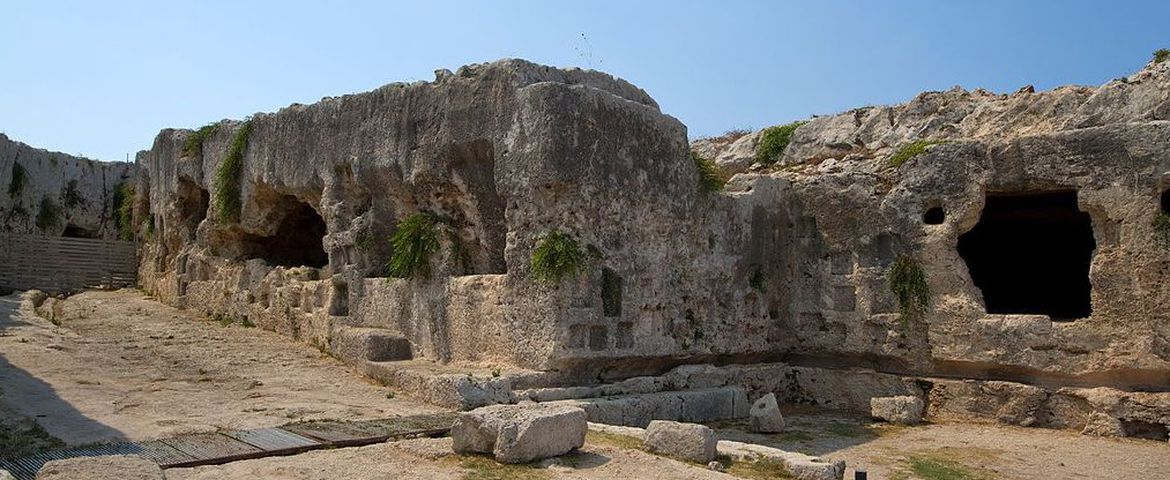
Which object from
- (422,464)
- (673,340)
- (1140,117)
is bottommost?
(422,464)

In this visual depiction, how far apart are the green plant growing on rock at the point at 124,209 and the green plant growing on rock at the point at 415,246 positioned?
12968 mm

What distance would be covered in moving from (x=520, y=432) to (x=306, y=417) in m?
2.31

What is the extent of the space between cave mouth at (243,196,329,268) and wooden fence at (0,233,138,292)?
620 centimetres

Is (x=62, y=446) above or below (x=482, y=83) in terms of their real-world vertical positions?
below

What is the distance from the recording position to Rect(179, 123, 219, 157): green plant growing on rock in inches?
588

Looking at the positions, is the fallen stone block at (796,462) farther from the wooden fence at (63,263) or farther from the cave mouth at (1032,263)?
the wooden fence at (63,263)

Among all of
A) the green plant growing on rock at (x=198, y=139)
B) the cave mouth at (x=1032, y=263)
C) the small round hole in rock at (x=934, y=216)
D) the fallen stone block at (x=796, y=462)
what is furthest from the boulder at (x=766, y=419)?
the green plant growing on rock at (x=198, y=139)

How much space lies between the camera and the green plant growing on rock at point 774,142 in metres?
12.4

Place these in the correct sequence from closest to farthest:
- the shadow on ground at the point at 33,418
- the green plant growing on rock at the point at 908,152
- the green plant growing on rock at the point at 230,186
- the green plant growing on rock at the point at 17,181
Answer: the shadow on ground at the point at 33,418 < the green plant growing on rock at the point at 908,152 < the green plant growing on rock at the point at 230,186 < the green plant growing on rock at the point at 17,181

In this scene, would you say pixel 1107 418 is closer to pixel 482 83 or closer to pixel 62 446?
pixel 482 83

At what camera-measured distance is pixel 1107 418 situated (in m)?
8.71

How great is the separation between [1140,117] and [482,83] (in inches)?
257

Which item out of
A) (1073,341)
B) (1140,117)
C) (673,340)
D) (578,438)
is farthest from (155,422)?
(1140,117)

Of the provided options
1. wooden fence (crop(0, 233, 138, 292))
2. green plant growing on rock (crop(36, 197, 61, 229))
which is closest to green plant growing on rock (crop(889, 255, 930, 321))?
wooden fence (crop(0, 233, 138, 292))
